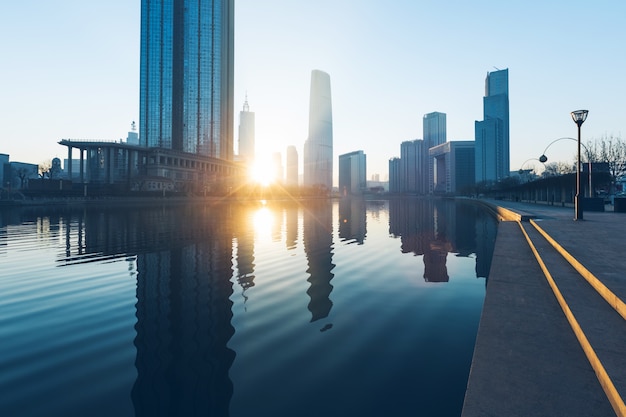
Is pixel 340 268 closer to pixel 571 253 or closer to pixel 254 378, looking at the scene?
pixel 571 253

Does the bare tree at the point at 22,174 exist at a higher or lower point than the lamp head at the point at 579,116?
higher

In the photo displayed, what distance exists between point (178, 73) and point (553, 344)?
19837cm

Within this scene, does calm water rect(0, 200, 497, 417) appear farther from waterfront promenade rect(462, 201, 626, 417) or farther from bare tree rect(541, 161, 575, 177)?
bare tree rect(541, 161, 575, 177)

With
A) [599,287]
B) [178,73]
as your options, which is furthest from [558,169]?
[178,73]

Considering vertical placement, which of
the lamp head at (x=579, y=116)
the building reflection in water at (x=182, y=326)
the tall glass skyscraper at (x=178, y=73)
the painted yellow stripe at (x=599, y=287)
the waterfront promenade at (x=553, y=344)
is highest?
the tall glass skyscraper at (x=178, y=73)

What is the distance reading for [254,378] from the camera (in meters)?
5.92

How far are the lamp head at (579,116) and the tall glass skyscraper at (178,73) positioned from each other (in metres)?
173

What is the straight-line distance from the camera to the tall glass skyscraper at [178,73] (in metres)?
172

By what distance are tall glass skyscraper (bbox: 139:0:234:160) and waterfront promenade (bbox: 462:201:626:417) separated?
182730 mm

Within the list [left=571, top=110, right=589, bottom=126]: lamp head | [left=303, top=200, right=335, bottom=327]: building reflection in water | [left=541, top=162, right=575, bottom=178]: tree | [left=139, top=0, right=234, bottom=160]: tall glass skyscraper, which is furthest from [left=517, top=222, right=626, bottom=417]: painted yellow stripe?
[left=139, top=0, right=234, bottom=160]: tall glass skyscraper

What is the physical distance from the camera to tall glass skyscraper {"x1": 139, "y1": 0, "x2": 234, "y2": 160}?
172 m

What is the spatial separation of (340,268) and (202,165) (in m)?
162

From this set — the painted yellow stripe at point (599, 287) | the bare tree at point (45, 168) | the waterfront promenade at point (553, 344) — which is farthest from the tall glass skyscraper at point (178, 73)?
the waterfront promenade at point (553, 344)

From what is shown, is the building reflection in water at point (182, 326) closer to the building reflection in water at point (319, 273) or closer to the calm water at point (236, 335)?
the calm water at point (236, 335)
